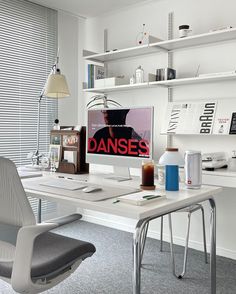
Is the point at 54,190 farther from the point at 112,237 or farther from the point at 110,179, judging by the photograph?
the point at 112,237

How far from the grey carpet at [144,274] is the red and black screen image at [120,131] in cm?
93

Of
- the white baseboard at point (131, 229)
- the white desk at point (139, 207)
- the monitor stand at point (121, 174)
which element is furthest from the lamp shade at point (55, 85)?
the white baseboard at point (131, 229)

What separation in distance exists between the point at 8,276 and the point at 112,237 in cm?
208

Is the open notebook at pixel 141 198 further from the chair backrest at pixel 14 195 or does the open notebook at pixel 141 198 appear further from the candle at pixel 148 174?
the chair backrest at pixel 14 195

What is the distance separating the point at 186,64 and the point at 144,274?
1.93m

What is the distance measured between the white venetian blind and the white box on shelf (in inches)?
25.9

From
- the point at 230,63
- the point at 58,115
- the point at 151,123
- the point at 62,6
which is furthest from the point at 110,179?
the point at 62,6

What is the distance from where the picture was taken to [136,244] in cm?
145

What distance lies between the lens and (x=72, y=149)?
8.54 ft

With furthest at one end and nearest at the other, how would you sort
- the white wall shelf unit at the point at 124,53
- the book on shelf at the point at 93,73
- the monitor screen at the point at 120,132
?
the book on shelf at the point at 93,73 → the white wall shelf unit at the point at 124,53 → the monitor screen at the point at 120,132

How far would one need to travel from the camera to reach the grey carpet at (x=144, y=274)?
236 centimetres

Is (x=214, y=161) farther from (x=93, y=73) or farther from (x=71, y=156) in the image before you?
(x=93, y=73)

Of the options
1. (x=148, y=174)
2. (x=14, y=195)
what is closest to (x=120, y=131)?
(x=148, y=174)

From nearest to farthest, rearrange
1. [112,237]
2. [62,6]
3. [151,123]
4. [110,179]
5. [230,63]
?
[151,123] < [110,179] < [230,63] < [112,237] < [62,6]
